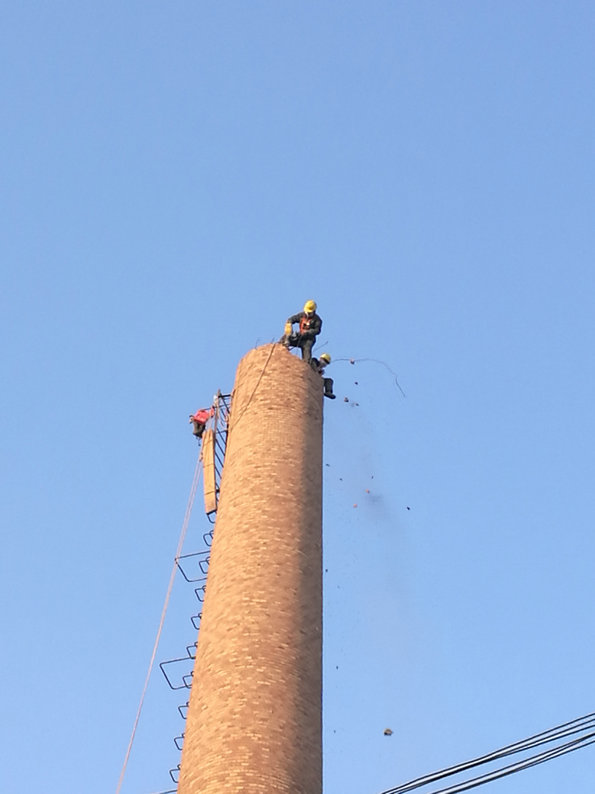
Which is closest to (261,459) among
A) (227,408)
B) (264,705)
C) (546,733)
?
(227,408)

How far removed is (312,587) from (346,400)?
14.3 ft

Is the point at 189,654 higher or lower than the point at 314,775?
higher

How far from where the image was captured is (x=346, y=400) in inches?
731

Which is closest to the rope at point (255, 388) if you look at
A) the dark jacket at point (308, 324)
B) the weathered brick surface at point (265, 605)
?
the weathered brick surface at point (265, 605)

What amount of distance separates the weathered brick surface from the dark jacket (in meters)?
0.97

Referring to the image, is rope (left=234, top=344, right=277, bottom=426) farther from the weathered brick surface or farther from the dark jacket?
the dark jacket

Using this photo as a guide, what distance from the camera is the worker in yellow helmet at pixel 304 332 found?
1845 centimetres

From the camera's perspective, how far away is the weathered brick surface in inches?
512

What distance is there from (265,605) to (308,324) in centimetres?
560

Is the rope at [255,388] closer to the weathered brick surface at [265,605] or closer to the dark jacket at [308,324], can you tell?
the weathered brick surface at [265,605]

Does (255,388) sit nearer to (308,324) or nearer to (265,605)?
(308,324)

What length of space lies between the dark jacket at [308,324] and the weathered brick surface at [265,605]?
3.19 ft

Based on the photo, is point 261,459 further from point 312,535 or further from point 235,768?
point 235,768

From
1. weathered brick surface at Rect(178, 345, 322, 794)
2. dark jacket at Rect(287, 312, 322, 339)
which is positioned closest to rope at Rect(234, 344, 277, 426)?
weathered brick surface at Rect(178, 345, 322, 794)
